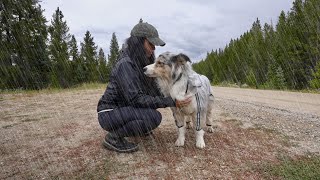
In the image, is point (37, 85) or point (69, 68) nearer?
point (37, 85)

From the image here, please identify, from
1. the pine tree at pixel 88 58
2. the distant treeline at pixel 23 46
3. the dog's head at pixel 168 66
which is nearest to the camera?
the dog's head at pixel 168 66

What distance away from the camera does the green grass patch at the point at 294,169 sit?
4.23m

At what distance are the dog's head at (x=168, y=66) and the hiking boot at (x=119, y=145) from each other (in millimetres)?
1287

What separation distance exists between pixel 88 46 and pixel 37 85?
4158cm

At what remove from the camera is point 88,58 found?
60906 mm

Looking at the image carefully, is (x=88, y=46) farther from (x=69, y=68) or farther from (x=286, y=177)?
(x=286, y=177)

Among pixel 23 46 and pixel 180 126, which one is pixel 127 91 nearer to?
pixel 180 126

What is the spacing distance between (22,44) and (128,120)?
69.0ft

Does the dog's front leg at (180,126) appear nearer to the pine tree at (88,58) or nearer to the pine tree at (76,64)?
the pine tree at (76,64)

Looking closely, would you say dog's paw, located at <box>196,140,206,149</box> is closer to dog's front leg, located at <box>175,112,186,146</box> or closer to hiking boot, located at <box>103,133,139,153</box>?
dog's front leg, located at <box>175,112,186,146</box>

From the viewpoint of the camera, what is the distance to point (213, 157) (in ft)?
16.5

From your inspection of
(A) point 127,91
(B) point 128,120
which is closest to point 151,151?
(B) point 128,120

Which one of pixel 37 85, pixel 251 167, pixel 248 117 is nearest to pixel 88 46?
pixel 37 85

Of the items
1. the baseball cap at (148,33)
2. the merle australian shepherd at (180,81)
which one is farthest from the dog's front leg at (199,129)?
the baseball cap at (148,33)
